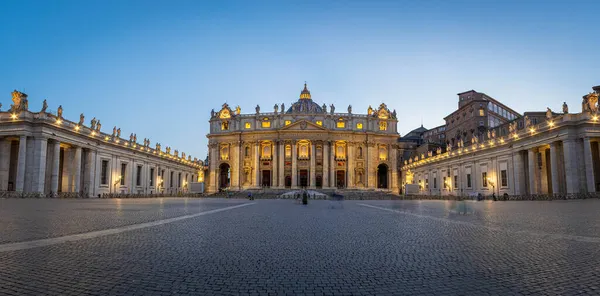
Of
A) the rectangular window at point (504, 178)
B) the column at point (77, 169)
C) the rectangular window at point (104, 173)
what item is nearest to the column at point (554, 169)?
the rectangular window at point (504, 178)

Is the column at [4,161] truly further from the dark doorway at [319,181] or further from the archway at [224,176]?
the dark doorway at [319,181]

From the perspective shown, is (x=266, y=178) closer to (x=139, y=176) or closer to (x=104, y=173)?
(x=139, y=176)

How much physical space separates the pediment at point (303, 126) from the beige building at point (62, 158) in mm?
28329

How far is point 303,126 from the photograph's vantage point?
80.8 m

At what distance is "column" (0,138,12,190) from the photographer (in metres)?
39.9

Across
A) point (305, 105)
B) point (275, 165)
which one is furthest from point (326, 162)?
point (305, 105)

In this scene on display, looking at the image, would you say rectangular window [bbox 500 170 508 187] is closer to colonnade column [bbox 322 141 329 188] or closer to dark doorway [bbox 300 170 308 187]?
colonnade column [bbox 322 141 329 188]

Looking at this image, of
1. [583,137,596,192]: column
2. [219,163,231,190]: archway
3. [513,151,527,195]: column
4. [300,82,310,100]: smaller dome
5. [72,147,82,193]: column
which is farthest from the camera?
[300,82,310,100]: smaller dome

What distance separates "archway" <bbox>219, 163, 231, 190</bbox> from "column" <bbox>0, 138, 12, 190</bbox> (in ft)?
163

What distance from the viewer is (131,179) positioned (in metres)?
61.1

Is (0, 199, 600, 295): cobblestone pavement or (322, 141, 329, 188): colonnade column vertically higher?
(322, 141, 329, 188): colonnade column

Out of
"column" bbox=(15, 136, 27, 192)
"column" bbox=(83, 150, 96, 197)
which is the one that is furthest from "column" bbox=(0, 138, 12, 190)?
"column" bbox=(83, 150, 96, 197)

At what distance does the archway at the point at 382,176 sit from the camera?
297ft

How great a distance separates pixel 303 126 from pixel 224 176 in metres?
25.3
